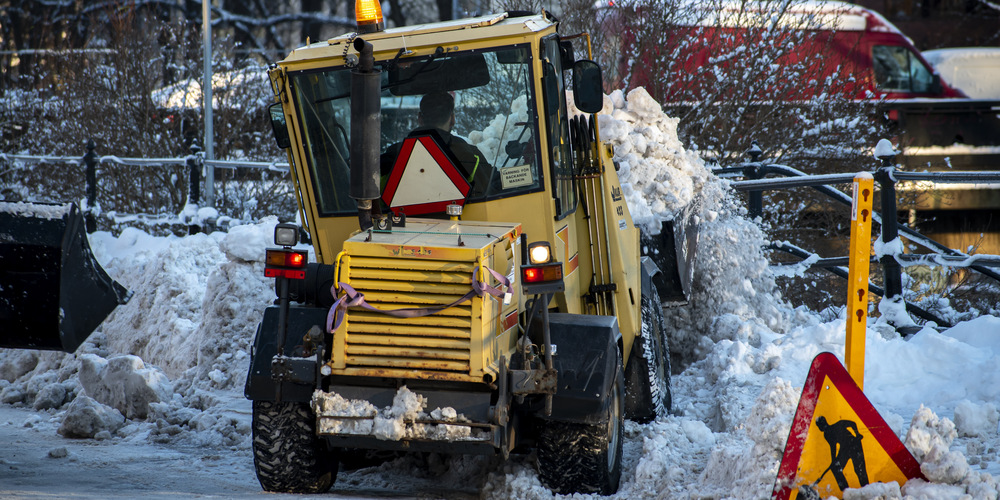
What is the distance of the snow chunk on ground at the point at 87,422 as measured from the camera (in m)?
6.48

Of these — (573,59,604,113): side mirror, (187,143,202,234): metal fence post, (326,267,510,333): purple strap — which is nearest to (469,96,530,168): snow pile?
(573,59,604,113): side mirror

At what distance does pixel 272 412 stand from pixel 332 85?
69.8 inches

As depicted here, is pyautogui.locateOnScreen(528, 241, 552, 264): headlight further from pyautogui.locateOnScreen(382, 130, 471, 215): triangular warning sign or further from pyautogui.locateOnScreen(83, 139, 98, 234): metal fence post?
pyautogui.locateOnScreen(83, 139, 98, 234): metal fence post

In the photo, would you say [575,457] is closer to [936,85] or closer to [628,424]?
[628,424]

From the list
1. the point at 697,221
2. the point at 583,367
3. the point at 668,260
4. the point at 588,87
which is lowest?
the point at 583,367

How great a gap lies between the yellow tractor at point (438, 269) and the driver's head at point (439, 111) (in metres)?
0.01

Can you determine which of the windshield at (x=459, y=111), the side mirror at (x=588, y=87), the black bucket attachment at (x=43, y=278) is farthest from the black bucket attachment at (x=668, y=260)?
the black bucket attachment at (x=43, y=278)

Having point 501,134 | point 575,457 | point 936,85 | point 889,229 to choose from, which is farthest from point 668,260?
point 936,85

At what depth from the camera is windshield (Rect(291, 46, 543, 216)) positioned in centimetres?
513

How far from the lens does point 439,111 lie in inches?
205

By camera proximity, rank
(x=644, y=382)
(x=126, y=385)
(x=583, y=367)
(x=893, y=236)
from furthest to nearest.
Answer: (x=893, y=236)
(x=126, y=385)
(x=644, y=382)
(x=583, y=367)

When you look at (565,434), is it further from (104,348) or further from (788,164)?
(788,164)

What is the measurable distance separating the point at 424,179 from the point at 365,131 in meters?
0.70

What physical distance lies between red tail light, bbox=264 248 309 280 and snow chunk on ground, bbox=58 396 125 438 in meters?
2.62
